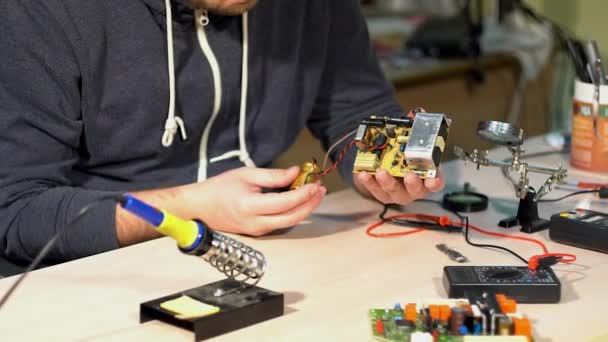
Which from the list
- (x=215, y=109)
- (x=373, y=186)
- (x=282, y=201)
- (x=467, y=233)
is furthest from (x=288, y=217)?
(x=215, y=109)

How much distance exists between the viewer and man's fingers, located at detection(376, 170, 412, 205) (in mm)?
1286

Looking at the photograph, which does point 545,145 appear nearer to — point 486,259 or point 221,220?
point 486,259

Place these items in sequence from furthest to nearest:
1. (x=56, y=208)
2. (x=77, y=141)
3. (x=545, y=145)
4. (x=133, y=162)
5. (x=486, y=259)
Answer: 1. (x=545, y=145)
2. (x=133, y=162)
3. (x=77, y=141)
4. (x=56, y=208)
5. (x=486, y=259)

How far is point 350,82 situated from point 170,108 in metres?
0.44

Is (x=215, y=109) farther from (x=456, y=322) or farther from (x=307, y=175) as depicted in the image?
(x=456, y=322)

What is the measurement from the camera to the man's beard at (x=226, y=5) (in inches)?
58.3

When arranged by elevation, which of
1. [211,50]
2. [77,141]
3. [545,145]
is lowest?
[545,145]

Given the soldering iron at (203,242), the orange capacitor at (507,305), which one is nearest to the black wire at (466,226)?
the orange capacitor at (507,305)

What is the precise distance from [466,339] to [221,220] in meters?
0.50

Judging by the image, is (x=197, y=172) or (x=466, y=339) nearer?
(x=466, y=339)

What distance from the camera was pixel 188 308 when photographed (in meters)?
1.04

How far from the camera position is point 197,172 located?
1.64 metres

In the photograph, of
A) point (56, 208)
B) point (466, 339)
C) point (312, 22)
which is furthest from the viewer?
point (312, 22)

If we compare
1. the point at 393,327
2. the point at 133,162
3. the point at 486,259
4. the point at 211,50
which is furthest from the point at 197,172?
the point at 393,327
